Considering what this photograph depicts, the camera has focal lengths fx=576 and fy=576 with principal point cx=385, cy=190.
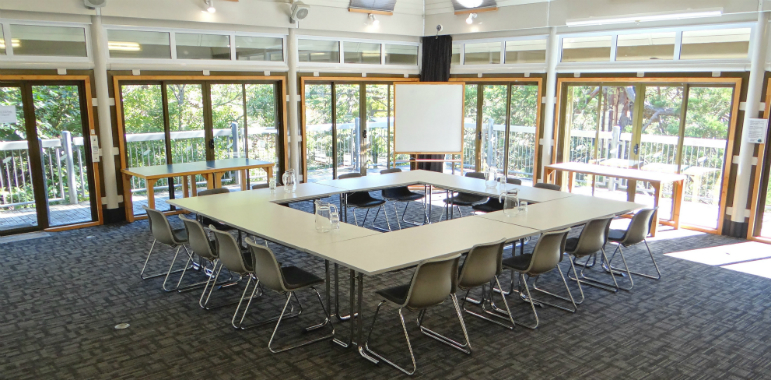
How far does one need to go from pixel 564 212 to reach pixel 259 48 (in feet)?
19.1

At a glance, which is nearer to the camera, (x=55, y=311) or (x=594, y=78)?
(x=55, y=311)

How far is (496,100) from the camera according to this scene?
33.4 ft

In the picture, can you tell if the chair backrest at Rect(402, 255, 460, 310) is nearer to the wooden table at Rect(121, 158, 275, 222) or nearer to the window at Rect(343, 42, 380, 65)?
the wooden table at Rect(121, 158, 275, 222)

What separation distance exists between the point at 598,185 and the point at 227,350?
6824mm

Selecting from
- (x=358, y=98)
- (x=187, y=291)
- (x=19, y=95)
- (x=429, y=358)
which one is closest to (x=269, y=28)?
(x=358, y=98)

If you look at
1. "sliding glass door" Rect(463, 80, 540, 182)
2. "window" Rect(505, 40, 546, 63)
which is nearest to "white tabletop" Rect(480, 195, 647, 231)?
"sliding glass door" Rect(463, 80, 540, 182)

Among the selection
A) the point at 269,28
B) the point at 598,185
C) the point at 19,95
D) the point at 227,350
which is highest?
the point at 269,28

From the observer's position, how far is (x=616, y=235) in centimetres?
586

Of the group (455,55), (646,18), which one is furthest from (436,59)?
(646,18)

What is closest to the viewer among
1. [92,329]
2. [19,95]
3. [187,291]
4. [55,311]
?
[92,329]

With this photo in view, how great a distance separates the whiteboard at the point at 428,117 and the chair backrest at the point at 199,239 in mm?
5573

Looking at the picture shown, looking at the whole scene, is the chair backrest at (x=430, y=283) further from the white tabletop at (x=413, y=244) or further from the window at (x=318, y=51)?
the window at (x=318, y=51)

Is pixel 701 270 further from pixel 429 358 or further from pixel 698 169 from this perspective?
pixel 429 358

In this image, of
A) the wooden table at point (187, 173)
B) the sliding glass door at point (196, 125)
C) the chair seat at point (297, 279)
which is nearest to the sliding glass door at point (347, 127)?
the sliding glass door at point (196, 125)
